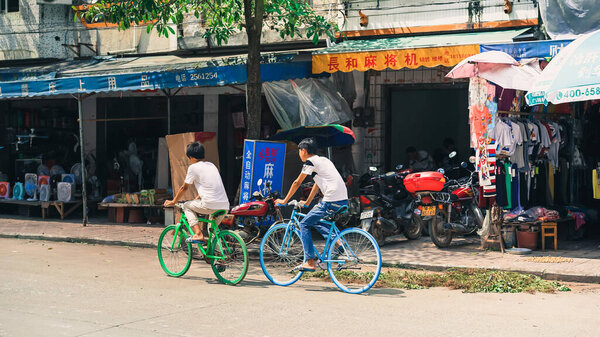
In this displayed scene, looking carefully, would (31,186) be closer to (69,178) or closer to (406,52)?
(69,178)

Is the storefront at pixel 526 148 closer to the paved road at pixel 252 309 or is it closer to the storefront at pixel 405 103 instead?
the storefront at pixel 405 103

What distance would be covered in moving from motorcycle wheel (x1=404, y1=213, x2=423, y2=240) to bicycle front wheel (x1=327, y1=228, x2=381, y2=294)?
399 cm

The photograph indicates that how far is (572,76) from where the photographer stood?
9.77m

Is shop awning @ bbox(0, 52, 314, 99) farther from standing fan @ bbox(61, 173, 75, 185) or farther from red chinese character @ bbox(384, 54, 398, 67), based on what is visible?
standing fan @ bbox(61, 173, 75, 185)

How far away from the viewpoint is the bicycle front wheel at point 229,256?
870 cm

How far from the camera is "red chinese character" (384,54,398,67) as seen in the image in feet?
40.1

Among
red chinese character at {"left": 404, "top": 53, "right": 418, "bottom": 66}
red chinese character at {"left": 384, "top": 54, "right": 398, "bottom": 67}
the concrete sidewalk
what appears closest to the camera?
the concrete sidewalk

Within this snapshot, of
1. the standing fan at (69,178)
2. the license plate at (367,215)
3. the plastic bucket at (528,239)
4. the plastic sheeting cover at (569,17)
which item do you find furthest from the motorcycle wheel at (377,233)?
the standing fan at (69,178)

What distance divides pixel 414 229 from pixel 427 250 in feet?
3.18

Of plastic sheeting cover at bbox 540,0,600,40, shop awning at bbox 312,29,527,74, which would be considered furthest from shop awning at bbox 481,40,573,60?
plastic sheeting cover at bbox 540,0,600,40

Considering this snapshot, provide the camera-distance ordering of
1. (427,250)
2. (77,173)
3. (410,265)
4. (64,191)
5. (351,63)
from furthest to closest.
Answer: (77,173)
(64,191)
(351,63)
(427,250)
(410,265)

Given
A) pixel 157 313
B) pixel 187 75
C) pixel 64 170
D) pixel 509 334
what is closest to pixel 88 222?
pixel 64 170

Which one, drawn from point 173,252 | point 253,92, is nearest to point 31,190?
point 253,92

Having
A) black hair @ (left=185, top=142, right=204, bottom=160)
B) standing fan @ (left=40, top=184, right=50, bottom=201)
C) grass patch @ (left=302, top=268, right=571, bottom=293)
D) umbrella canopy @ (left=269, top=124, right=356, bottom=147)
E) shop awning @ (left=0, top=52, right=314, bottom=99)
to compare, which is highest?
shop awning @ (left=0, top=52, right=314, bottom=99)
